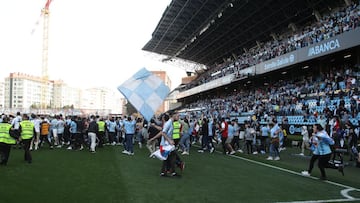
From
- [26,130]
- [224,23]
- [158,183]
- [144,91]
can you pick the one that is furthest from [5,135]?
[224,23]

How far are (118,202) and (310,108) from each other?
2056 centimetres

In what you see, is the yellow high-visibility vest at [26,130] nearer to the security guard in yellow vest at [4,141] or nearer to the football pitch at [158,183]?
the football pitch at [158,183]

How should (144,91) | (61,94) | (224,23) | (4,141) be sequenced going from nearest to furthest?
1. (4,141)
2. (144,91)
3. (224,23)
4. (61,94)

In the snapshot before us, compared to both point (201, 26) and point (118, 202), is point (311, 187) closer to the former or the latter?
point (118, 202)

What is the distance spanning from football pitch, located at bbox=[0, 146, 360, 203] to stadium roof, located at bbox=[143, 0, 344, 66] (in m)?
28.7

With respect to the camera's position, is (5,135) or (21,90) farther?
(21,90)

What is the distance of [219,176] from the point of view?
10.6m

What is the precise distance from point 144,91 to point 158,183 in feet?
21.1

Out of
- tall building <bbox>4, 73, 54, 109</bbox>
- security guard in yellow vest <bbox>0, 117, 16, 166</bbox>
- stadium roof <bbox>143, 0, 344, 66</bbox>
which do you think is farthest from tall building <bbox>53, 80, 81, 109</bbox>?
security guard in yellow vest <bbox>0, 117, 16, 166</bbox>

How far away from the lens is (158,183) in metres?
9.15

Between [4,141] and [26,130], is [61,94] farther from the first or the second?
[4,141]

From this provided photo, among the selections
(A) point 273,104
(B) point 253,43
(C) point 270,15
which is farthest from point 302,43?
(B) point 253,43

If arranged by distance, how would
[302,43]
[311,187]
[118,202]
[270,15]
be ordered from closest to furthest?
[118,202]
[311,187]
[302,43]
[270,15]

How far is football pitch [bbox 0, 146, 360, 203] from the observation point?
24.7 ft
